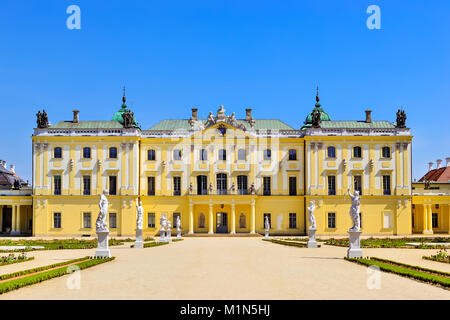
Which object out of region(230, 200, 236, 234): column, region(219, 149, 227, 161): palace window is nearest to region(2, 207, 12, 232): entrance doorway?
region(219, 149, 227, 161): palace window

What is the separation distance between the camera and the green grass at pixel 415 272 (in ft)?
52.2

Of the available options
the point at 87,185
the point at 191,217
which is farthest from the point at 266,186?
the point at 87,185

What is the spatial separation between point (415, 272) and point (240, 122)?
4521 cm

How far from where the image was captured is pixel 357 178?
58.8 metres

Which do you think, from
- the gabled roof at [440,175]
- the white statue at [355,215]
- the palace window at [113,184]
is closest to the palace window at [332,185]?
the gabled roof at [440,175]

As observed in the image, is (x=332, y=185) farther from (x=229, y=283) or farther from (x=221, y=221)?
(x=229, y=283)

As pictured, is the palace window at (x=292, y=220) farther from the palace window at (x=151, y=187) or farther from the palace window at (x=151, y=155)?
the palace window at (x=151, y=155)

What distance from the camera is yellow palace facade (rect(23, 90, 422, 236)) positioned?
191 ft

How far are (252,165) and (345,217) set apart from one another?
11.3 metres

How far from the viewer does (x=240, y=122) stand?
62438 mm
